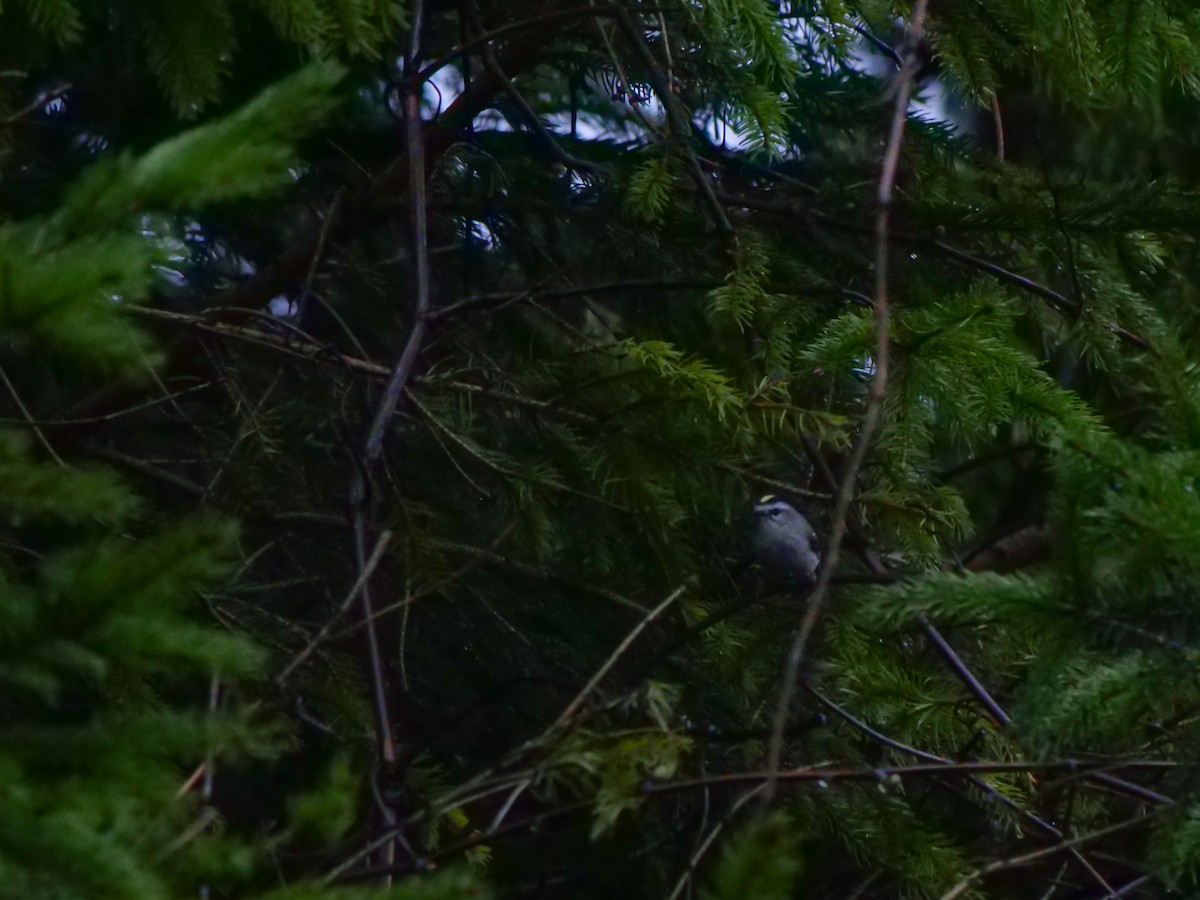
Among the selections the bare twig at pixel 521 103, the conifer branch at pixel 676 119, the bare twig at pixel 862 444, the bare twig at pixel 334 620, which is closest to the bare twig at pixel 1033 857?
the bare twig at pixel 862 444

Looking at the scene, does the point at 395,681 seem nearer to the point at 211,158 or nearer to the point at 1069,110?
the point at 211,158

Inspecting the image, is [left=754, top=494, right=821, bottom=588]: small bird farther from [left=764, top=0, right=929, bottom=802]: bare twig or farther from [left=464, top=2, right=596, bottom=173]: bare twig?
[left=764, top=0, right=929, bottom=802]: bare twig

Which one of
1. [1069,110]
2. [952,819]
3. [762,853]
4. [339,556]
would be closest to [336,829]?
[762,853]

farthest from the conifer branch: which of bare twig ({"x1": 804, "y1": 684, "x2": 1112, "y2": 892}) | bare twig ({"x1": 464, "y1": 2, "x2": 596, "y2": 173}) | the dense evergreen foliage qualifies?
bare twig ({"x1": 804, "y1": 684, "x2": 1112, "y2": 892})

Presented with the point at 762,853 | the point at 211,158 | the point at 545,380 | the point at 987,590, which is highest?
the point at 211,158

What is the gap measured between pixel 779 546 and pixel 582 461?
4.10 ft

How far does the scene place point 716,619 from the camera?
2084 mm

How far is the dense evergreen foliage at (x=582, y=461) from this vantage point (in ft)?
4.36

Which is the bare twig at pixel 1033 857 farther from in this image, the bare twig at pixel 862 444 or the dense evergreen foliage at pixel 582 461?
the bare twig at pixel 862 444

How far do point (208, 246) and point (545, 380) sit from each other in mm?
1152

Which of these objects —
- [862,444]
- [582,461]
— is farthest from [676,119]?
[862,444]

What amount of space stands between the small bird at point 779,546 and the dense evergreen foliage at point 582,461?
0.18 m

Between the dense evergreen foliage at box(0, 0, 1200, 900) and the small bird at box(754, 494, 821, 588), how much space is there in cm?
18

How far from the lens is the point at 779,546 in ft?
11.7
